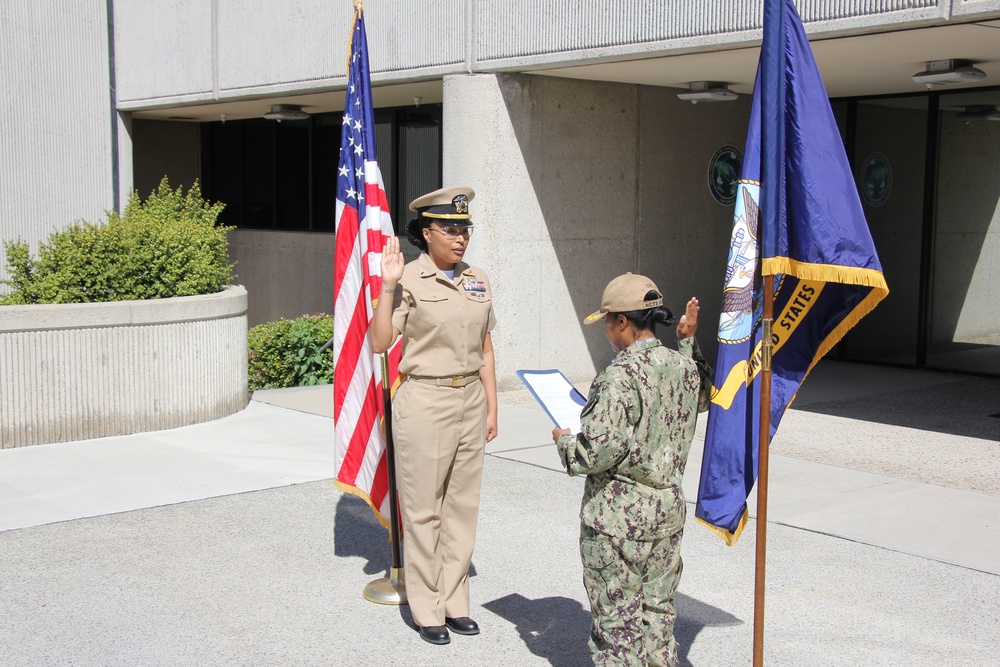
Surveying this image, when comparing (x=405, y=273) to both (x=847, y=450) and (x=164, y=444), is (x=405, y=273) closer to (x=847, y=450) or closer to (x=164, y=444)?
(x=164, y=444)

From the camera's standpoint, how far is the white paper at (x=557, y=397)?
3896 millimetres

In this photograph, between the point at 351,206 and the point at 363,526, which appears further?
the point at 363,526

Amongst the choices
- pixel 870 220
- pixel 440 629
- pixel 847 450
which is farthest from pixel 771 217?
pixel 870 220

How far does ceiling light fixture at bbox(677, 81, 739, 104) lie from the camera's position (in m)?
10.9

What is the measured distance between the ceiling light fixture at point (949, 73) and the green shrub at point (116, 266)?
645 centimetres

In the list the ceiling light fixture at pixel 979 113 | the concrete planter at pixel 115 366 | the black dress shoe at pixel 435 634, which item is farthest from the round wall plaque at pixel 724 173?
the black dress shoe at pixel 435 634

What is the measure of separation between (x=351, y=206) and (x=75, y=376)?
157 inches

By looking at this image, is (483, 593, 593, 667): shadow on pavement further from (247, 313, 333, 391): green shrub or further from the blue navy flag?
(247, 313, 333, 391): green shrub

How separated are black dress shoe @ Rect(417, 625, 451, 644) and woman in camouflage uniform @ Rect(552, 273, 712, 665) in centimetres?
103

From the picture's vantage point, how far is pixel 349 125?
5418 millimetres

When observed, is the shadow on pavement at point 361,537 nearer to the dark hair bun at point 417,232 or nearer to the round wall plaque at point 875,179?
the dark hair bun at point 417,232

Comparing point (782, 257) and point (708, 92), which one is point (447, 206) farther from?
point (708, 92)

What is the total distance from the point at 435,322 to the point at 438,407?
0.37 meters

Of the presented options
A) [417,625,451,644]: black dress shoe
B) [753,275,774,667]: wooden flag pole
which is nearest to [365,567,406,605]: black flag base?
[417,625,451,644]: black dress shoe
